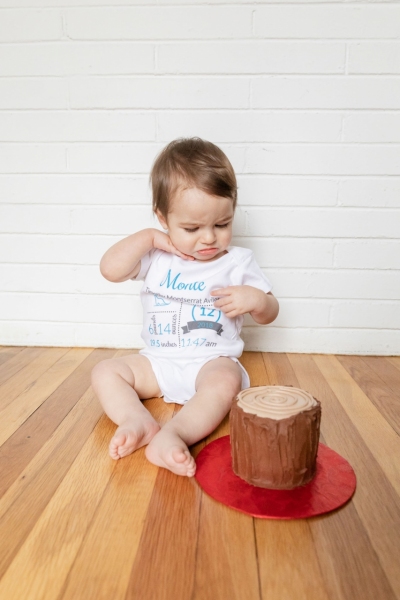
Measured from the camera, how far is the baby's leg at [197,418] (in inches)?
38.4

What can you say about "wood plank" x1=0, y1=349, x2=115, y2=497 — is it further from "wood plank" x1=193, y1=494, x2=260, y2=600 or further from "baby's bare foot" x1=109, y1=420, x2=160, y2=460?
"wood plank" x1=193, y1=494, x2=260, y2=600

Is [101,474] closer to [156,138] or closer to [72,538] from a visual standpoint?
[72,538]

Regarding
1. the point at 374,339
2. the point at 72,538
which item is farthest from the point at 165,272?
the point at 374,339

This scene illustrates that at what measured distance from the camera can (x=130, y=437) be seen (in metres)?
1.05

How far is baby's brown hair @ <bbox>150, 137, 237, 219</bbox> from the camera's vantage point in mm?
1234

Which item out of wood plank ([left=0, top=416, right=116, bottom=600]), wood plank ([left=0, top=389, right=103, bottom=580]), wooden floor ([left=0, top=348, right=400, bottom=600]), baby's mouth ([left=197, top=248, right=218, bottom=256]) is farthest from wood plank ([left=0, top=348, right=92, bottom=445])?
baby's mouth ([left=197, top=248, right=218, bottom=256])

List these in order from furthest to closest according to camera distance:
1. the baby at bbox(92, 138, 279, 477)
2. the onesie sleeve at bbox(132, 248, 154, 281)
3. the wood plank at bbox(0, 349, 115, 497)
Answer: the onesie sleeve at bbox(132, 248, 154, 281)
the baby at bbox(92, 138, 279, 477)
the wood plank at bbox(0, 349, 115, 497)

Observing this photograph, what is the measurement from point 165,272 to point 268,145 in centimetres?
64

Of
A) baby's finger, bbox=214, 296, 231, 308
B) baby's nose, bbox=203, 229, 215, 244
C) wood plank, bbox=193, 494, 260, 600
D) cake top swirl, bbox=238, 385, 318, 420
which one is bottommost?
wood plank, bbox=193, 494, 260, 600

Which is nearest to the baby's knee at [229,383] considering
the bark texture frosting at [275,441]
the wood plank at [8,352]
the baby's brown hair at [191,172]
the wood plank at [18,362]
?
the bark texture frosting at [275,441]

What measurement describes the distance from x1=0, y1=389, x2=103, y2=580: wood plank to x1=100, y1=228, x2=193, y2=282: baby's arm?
38 cm

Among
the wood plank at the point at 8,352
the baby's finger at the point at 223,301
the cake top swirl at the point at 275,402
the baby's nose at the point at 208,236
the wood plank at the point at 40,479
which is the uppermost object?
the baby's nose at the point at 208,236

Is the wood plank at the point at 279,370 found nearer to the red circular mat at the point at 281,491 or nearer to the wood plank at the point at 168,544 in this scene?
the red circular mat at the point at 281,491

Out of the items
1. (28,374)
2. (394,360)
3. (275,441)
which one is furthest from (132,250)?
(394,360)
